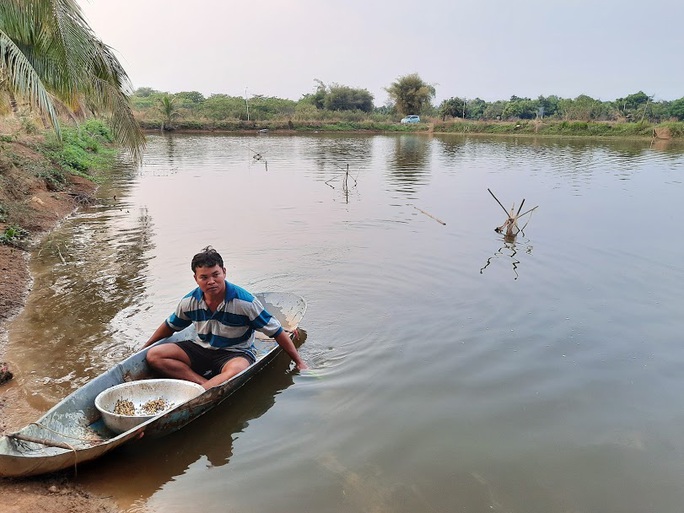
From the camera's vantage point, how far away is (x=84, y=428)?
344cm

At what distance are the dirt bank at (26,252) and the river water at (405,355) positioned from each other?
166 mm

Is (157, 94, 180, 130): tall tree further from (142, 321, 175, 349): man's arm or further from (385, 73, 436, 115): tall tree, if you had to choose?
(142, 321, 175, 349): man's arm

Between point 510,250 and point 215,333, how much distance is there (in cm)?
663

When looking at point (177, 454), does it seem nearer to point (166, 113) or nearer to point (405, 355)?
point (405, 355)

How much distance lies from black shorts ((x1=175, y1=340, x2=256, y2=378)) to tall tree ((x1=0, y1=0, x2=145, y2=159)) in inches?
156

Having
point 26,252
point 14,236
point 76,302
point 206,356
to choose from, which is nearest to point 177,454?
point 206,356

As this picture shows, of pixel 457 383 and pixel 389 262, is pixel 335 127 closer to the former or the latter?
pixel 389 262

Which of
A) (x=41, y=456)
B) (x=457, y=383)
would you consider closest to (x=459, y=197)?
(x=457, y=383)

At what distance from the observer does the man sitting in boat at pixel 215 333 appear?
395 cm

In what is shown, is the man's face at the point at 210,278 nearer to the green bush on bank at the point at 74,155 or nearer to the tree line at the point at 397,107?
the green bush on bank at the point at 74,155

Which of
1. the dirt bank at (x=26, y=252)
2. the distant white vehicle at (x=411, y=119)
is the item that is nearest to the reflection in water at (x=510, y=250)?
the dirt bank at (x=26, y=252)

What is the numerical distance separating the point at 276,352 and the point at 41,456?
216 cm

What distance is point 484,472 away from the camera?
11.5ft

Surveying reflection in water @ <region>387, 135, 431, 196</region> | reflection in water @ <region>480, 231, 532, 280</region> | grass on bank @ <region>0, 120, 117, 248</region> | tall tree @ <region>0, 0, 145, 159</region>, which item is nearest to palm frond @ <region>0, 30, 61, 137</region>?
tall tree @ <region>0, 0, 145, 159</region>
